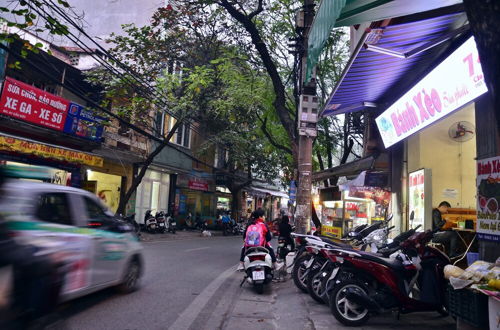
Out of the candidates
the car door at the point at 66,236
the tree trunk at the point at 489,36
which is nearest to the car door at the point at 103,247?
the car door at the point at 66,236

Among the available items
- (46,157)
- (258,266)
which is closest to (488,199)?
(258,266)

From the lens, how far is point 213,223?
30453mm

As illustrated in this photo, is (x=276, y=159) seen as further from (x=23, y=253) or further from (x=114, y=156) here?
(x=23, y=253)

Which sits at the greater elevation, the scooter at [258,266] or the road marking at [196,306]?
the scooter at [258,266]

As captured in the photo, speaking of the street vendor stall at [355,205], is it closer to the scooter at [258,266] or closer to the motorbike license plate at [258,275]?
the scooter at [258,266]

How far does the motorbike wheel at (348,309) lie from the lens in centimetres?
517

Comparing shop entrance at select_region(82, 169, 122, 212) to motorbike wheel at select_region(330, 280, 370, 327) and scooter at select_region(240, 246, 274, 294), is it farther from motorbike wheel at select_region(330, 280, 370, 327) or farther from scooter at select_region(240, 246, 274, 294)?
motorbike wheel at select_region(330, 280, 370, 327)

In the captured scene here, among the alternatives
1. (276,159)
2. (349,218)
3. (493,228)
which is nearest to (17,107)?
(349,218)

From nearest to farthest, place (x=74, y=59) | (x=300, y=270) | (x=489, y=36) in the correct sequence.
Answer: (x=489, y=36), (x=300, y=270), (x=74, y=59)

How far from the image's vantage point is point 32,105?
13773 mm

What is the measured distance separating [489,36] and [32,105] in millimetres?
14585

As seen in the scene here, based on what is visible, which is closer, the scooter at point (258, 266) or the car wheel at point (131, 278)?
Answer: the car wheel at point (131, 278)

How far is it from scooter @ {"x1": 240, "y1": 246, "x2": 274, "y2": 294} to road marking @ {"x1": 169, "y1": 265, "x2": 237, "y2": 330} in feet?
2.54

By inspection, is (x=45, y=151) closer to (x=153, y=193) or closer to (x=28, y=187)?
(x=28, y=187)
